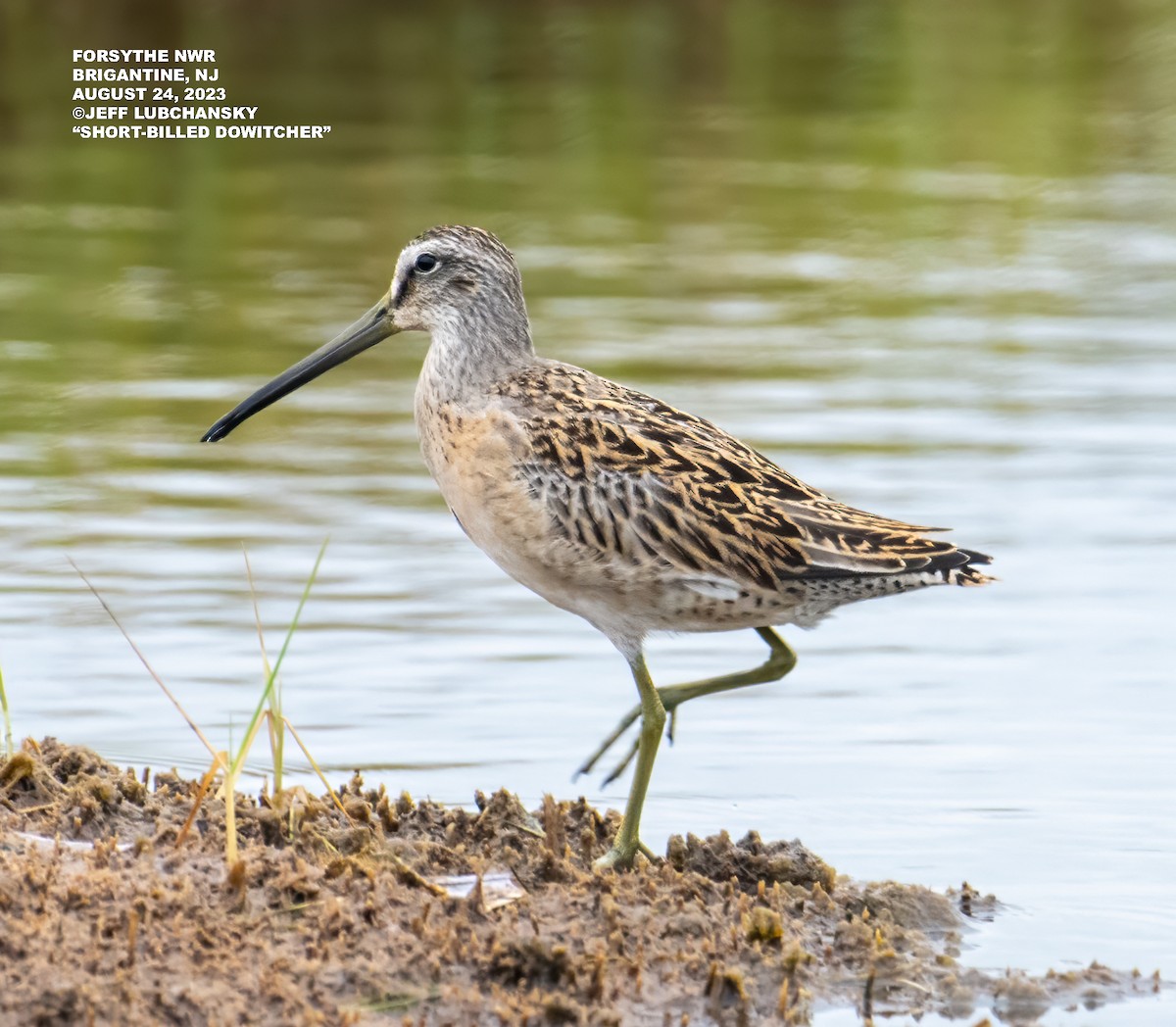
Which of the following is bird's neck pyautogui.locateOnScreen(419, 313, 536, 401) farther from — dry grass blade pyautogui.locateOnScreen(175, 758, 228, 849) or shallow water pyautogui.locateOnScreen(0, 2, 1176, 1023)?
dry grass blade pyautogui.locateOnScreen(175, 758, 228, 849)

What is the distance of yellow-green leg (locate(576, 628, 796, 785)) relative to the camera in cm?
657

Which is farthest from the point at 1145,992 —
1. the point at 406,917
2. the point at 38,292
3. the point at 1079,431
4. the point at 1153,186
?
the point at 1153,186

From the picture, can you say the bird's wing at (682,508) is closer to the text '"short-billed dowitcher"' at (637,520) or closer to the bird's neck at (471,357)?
the text '"short-billed dowitcher"' at (637,520)

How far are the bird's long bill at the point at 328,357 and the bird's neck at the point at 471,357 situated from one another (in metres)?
0.30

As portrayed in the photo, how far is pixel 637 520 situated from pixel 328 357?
4.67 ft

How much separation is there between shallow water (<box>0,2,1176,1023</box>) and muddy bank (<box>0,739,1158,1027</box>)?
442 millimetres

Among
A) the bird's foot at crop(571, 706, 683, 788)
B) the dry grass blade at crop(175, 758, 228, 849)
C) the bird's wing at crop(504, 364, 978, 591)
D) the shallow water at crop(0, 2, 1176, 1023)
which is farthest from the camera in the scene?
the shallow water at crop(0, 2, 1176, 1023)

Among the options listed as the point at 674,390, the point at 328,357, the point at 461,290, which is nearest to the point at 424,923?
the point at 461,290

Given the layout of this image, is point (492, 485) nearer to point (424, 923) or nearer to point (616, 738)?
point (616, 738)

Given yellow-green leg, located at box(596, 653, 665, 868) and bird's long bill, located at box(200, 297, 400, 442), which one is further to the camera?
bird's long bill, located at box(200, 297, 400, 442)

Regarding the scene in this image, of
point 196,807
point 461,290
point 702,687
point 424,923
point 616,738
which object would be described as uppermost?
point 461,290

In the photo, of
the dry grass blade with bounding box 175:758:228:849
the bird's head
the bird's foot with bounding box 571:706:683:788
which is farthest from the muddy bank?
the bird's head

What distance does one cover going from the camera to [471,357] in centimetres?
656

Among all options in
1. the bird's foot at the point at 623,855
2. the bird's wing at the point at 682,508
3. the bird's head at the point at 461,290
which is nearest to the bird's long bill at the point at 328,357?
the bird's head at the point at 461,290
